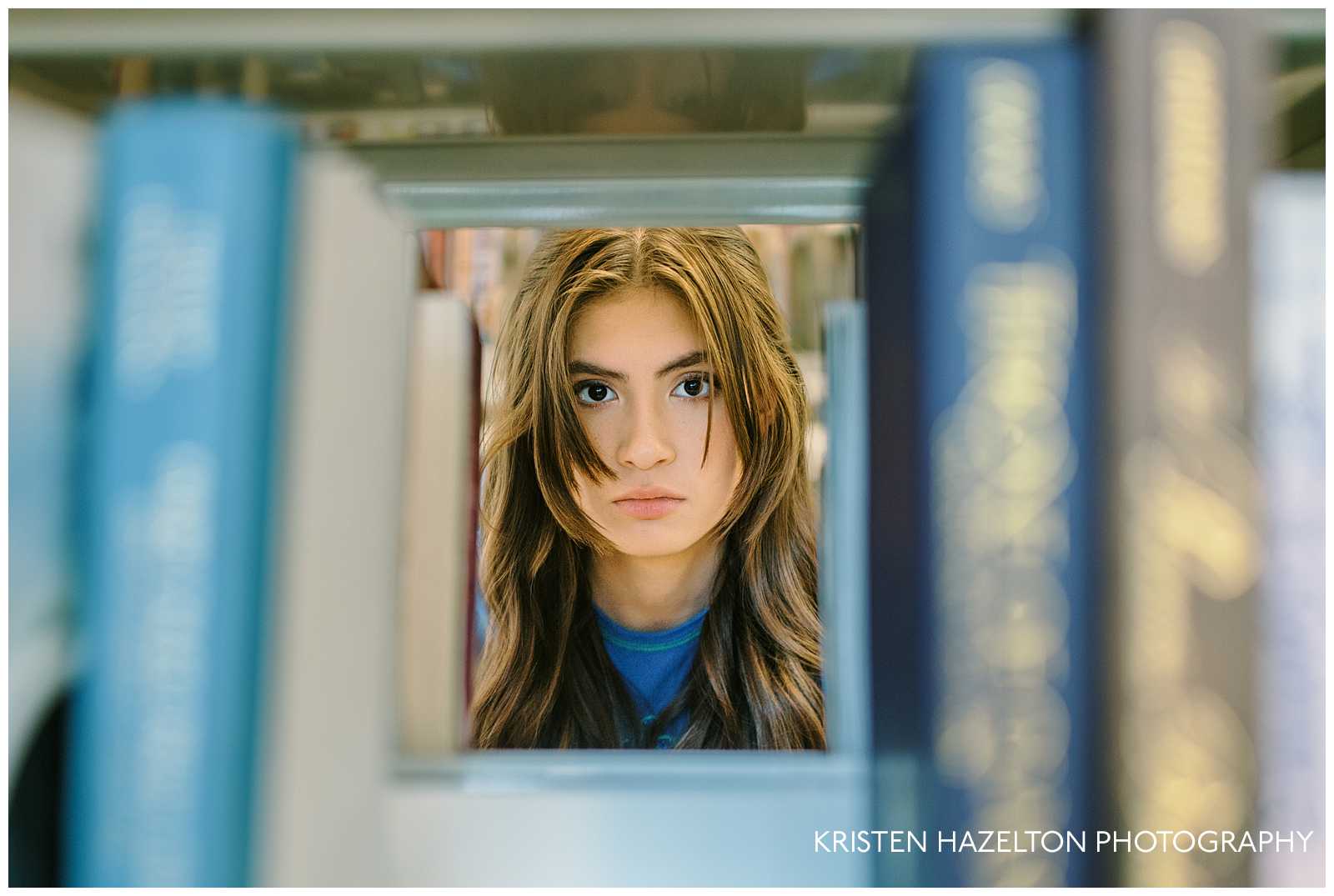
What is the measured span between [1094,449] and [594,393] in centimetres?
23

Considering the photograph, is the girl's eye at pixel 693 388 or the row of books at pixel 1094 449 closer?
the row of books at pixel 1094 449

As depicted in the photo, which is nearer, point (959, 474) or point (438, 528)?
point (959, 474)

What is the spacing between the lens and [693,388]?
0.43 metres

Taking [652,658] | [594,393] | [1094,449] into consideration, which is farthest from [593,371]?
[1094,449]

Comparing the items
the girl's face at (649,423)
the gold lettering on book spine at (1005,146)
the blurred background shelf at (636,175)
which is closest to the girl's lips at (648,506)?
the girl's face at (649,423)

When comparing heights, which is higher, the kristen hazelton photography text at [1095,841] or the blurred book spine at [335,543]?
the blurred book spine at [335,543]

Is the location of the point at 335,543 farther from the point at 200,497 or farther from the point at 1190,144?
the point at 1190,144

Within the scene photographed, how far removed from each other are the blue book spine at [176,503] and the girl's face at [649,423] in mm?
189

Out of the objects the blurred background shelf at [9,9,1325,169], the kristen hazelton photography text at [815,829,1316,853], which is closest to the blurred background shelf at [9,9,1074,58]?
the blurred background shelf at [9,9,1325,169]

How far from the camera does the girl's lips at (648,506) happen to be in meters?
0.44

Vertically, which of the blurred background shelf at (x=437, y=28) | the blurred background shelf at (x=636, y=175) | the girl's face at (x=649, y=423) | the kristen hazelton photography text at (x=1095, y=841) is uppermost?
the blurred background shelf at (x=437, y=28)

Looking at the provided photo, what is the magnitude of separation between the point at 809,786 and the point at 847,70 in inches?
9.6

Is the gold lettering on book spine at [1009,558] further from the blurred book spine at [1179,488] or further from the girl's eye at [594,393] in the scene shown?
the girl's eye at [594,393]

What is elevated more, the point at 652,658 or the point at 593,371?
the point at 593,371
